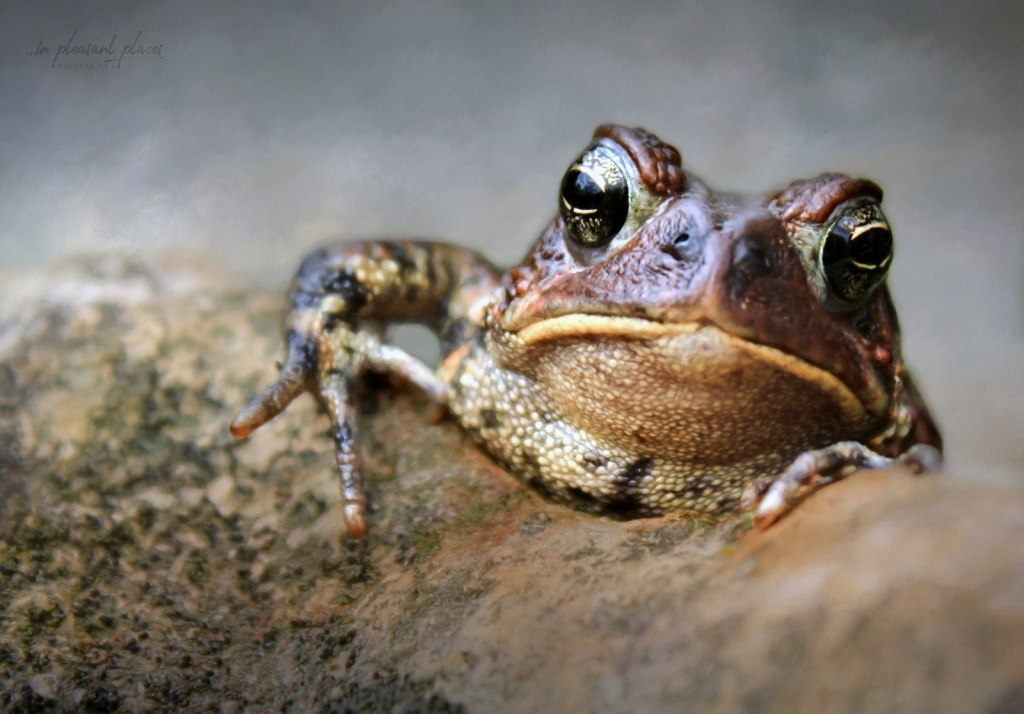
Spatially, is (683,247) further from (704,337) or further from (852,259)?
(852,259)

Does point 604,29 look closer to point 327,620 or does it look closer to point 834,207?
point 834,207

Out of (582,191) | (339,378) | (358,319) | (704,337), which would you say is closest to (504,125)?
(358,319)

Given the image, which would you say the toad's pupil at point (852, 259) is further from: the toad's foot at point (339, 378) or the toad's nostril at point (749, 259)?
the toad's foot at point (339, 378)

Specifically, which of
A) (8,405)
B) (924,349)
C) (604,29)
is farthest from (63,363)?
(924,349)

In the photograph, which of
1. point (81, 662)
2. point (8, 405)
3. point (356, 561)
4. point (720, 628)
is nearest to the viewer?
point (720, 628)

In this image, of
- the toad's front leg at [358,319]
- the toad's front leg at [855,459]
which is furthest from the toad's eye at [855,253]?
the toad's front leg at [358,319]

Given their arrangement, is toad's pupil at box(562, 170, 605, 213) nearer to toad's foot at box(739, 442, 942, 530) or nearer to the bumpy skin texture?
the bumpy skin texture

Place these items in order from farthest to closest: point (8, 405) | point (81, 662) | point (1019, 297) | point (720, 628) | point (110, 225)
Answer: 1. point (1019, 297)
2. point (110, 225)
3. point (8, 405)
4. point (81, 662)
5. point (720, 628)
